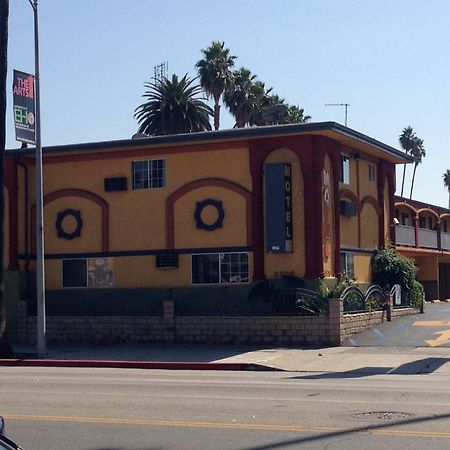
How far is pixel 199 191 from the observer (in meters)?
30.9

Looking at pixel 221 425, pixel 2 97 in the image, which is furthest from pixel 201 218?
pixel 221 425

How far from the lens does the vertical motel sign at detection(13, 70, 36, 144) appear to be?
86.1 ft

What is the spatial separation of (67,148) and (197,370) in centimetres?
1181

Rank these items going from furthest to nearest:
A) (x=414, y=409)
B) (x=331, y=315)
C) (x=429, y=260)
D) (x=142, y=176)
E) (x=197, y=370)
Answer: (x=429, y=260)
(x=142, y=176)
(x=331, y=315)
(x=197, y=370)
(x=414, y=409)

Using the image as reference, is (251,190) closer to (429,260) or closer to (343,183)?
(343,183)

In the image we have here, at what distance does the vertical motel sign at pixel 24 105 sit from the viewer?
86.1 ft

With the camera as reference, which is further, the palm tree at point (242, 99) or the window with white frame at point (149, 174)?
the palm tree at point (242, 99)

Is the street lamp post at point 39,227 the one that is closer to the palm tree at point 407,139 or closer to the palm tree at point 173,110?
the palm tree at point 173,110

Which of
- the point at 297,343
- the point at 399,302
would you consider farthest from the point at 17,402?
the point at 399,302

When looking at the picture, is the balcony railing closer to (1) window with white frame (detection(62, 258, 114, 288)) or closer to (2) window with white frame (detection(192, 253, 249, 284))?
(2) window with white frame (detection(192, 253, 249, 284))

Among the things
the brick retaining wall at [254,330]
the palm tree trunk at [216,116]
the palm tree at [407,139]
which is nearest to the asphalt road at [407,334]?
the brick retaining wall at [254,330]

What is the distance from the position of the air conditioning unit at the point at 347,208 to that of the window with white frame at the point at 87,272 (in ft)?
26.8

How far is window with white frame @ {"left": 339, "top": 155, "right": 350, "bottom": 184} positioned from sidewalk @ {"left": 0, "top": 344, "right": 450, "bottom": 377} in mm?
7754

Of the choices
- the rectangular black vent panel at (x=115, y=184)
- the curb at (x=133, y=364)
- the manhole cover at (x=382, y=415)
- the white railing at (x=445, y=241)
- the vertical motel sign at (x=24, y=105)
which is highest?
the vertical motel sign at (x=24, y=105)
